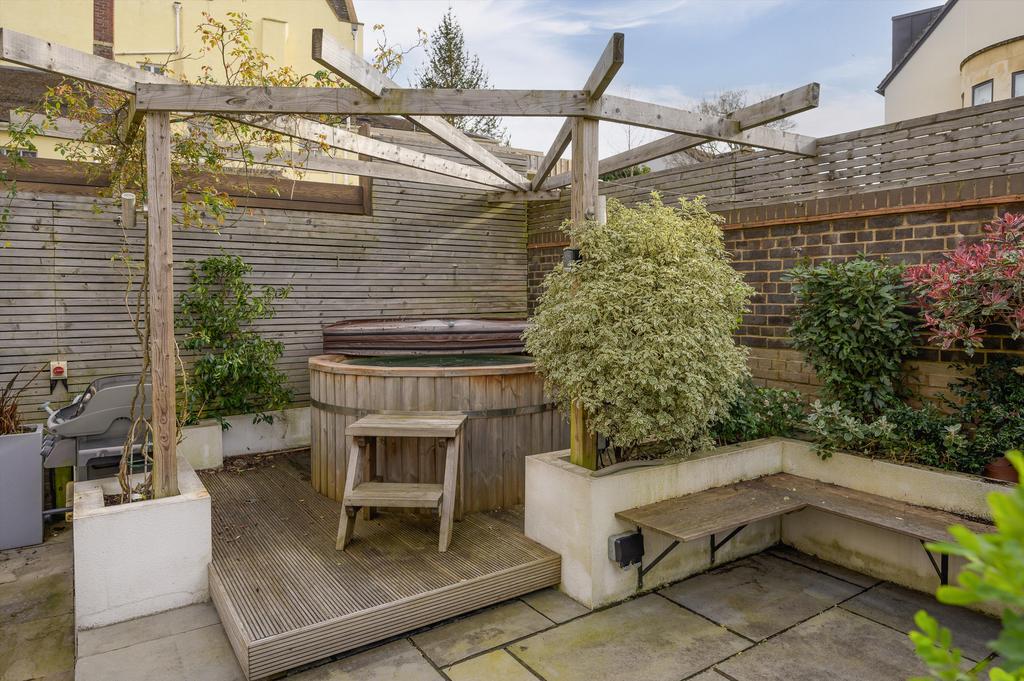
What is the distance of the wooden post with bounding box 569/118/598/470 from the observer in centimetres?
340

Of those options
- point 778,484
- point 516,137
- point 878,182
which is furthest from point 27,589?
point 516,137

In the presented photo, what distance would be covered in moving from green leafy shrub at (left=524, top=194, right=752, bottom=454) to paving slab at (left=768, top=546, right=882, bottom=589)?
112 centimetres

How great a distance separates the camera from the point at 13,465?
13.1 feet

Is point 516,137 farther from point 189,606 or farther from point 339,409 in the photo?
point 189,606

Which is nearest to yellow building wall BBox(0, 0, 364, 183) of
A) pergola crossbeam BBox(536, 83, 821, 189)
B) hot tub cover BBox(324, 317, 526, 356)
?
hot tub cover BBox(324, 317, 526, 356)

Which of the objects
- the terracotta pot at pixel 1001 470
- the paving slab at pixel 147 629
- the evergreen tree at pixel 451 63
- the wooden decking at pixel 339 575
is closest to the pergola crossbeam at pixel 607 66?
the wooden decking at pixel 339 575

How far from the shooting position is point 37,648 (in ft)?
9.63

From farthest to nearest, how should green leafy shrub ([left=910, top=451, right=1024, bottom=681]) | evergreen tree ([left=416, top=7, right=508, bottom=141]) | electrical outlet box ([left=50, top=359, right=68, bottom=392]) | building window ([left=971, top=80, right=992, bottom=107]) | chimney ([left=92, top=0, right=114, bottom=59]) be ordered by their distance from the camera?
evergreen tree ([left=416, top=7, right=508, bottom=141]), chimney ([left=92, top=0, right=114, bottom=59]), building window ([left=971, top=80, right=992, bottom=107]), electrical outlet box ([left=50, top=359, right=68, bottom=392]), green leafy shrub ([left=910, top=451, right=1024, bottom=681])

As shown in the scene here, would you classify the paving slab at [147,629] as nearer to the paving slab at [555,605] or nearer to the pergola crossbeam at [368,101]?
the paving slab at [555,605]

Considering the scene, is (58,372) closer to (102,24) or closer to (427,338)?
(427,338)

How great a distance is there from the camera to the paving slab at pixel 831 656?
2.61m

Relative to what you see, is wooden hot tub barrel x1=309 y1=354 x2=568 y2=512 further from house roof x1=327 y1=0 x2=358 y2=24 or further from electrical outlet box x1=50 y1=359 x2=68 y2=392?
house roof x1=327 y1=0 x2=358 y2=24

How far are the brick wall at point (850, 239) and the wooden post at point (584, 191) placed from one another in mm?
1891

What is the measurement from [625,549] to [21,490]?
3858 millimetres
